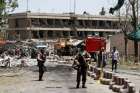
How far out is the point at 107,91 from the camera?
24.3 meters

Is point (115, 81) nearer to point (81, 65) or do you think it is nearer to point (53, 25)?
point (81, 65)

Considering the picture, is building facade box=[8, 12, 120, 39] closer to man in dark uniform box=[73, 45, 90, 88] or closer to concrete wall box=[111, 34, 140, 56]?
concrete wall box=[111, 34, 140, 56]

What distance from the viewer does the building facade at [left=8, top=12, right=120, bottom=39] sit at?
5182 inches

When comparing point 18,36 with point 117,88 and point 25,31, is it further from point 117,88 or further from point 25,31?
point 117,88

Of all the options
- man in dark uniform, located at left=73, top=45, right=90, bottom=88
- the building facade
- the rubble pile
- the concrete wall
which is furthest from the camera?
the building facade

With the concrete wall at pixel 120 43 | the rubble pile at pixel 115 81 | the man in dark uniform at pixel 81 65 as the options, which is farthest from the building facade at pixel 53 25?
the man in dark uniform at pixel 81 65

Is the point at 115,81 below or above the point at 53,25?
above

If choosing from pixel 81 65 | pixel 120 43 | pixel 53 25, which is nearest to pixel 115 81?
pixel 81 65

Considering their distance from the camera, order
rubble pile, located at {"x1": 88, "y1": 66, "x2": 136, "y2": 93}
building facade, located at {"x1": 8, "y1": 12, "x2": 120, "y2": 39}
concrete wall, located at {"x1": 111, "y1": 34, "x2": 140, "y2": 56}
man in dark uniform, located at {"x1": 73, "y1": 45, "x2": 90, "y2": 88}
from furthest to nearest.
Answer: building facade, located at {"x1": 8, "y1": 12, "x2": 120, "y2": 39}
concrete wall, located at {"x1": 111, "y1": 34, "x2": 140, "y2": 56}
man in dark uniform, located at {"x1": 73, "y1": 45, "x2": 90, "y2": 88}
rubble pile, located at {"x1": 88, "y1": 66, "x2": 136, "y2": 93}

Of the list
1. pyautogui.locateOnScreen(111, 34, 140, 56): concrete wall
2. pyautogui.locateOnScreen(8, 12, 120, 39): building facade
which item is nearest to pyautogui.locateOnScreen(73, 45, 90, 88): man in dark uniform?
pyautogui.locateOnScreen(111, 34, 140, 56): concrete wall

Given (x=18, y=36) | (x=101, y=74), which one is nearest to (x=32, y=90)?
(x=101, y=74)

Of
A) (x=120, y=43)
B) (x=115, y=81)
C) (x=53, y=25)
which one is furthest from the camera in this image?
(x=53, y=25)

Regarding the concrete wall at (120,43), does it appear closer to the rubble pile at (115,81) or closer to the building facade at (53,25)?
the rubble pile at (115,81)

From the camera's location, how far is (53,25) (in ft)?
449
